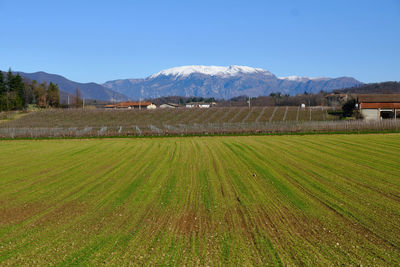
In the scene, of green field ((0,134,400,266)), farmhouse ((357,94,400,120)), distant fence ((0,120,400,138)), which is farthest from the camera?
farmhouse ((357,94,400,120))

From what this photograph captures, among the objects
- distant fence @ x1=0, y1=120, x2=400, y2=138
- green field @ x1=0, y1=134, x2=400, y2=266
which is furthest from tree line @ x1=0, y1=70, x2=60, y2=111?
green field @ x1=0, y1=134, x2=400, y2=266

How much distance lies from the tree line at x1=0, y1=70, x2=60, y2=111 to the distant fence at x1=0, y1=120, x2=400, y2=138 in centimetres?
5565

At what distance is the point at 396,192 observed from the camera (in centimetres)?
1418

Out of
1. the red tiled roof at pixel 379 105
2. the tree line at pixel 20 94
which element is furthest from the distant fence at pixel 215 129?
the tree line at pixel 20 94

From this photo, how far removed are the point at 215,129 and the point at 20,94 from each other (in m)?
85.9

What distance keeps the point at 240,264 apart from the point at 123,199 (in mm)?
7379

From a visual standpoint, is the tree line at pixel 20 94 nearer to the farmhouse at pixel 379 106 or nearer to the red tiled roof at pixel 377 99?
the farmhouse at pixel 379 106

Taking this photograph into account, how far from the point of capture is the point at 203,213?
39.1 ft

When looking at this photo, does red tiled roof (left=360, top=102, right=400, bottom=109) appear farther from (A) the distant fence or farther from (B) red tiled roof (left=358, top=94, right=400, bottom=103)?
(A) the distant fence

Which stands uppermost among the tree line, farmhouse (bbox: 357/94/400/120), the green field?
the tree line

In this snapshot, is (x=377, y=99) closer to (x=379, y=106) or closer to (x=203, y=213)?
(x=379, y=106)

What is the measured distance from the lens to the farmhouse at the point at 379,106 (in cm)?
6656

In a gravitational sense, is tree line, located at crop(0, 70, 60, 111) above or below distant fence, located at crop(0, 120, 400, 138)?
above

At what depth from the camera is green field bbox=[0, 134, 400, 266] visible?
8.59 m
